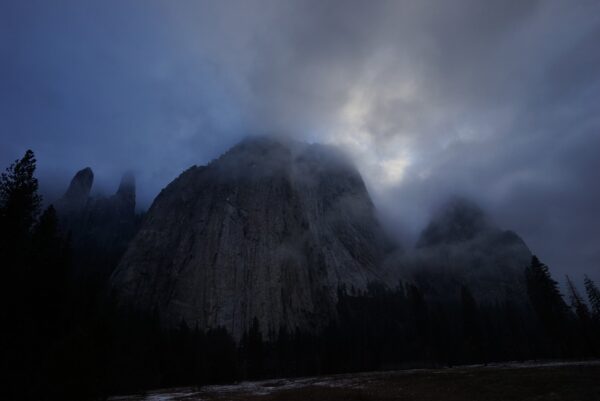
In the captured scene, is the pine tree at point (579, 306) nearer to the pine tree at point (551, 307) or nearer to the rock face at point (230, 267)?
the pine tree at point (551, 307)

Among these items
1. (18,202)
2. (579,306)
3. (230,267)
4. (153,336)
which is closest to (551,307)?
(579,306)

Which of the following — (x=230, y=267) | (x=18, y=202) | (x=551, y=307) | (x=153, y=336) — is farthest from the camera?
(x=230, y=267)

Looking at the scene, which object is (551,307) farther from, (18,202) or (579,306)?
(18,202)

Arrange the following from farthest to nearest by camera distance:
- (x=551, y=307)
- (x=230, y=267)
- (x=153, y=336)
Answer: (x=230, y=267)
(x=153, y=336)
(x=551, y=307)

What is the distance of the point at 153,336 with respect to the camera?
92000mm

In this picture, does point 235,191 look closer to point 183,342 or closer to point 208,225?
point 208,225

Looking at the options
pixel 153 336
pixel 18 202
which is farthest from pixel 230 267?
pixel 18 202

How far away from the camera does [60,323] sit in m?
32.5

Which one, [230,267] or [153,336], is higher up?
[230,267]

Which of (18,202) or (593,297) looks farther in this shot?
(593,297)

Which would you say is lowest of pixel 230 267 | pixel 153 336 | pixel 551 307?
pixel 551 307

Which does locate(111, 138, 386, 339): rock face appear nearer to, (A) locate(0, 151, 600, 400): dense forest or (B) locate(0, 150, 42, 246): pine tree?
(A) locate(0, 151, 600, 400): dense forest

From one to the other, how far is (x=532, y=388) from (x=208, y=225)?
169000mm

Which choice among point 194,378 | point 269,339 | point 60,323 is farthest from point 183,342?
point 60,323
